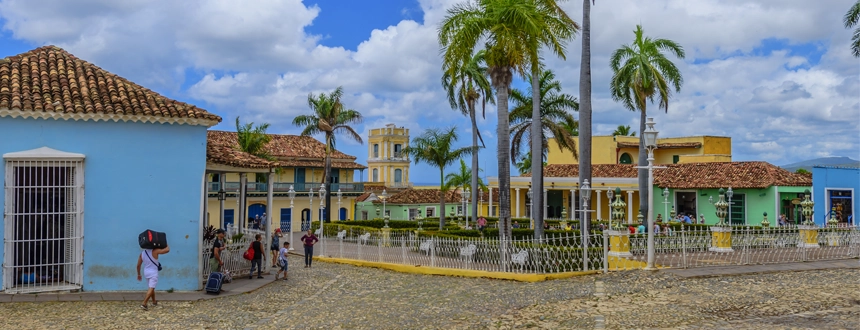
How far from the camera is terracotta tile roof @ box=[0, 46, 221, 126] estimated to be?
11.8m

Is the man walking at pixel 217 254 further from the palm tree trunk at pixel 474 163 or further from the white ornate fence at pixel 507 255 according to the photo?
the palm tree trunk at pixel 474 163

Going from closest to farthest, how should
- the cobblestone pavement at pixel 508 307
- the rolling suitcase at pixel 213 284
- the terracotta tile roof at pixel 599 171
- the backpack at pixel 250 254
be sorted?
the cobblestone pavement at pixel 508 307 → the rolling suitcase at pixel 213 284 → the backpack at pixel 250 254 → the terracotta tile roof at pixel 599 171

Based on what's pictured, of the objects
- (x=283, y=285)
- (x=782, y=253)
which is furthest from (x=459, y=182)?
(x=283, y=285)

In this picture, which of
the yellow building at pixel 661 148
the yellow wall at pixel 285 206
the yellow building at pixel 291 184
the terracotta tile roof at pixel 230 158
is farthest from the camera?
the yellow building at pixel 661 148

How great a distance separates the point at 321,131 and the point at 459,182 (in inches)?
307

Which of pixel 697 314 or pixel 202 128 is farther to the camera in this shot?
pixel 202 128

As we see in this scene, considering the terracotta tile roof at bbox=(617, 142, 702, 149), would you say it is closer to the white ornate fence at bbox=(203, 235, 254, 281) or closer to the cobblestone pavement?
the cobblestone pavement

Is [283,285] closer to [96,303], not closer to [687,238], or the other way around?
[96,303]

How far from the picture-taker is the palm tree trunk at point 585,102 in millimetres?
20641

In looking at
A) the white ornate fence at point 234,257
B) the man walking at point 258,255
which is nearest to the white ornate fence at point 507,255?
the man walking at point 258,255

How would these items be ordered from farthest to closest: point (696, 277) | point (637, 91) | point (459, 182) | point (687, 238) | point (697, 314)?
point (459, 182)
point (637, 91)
point (687, 238)
point (696, 277)
point (697, 314)

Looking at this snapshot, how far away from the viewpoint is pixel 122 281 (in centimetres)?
1228

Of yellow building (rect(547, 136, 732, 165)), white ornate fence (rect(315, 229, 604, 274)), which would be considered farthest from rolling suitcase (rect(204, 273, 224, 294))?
yellow building (rect(547, 136, 732, 165))

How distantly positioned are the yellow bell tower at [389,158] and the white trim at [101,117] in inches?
1986
